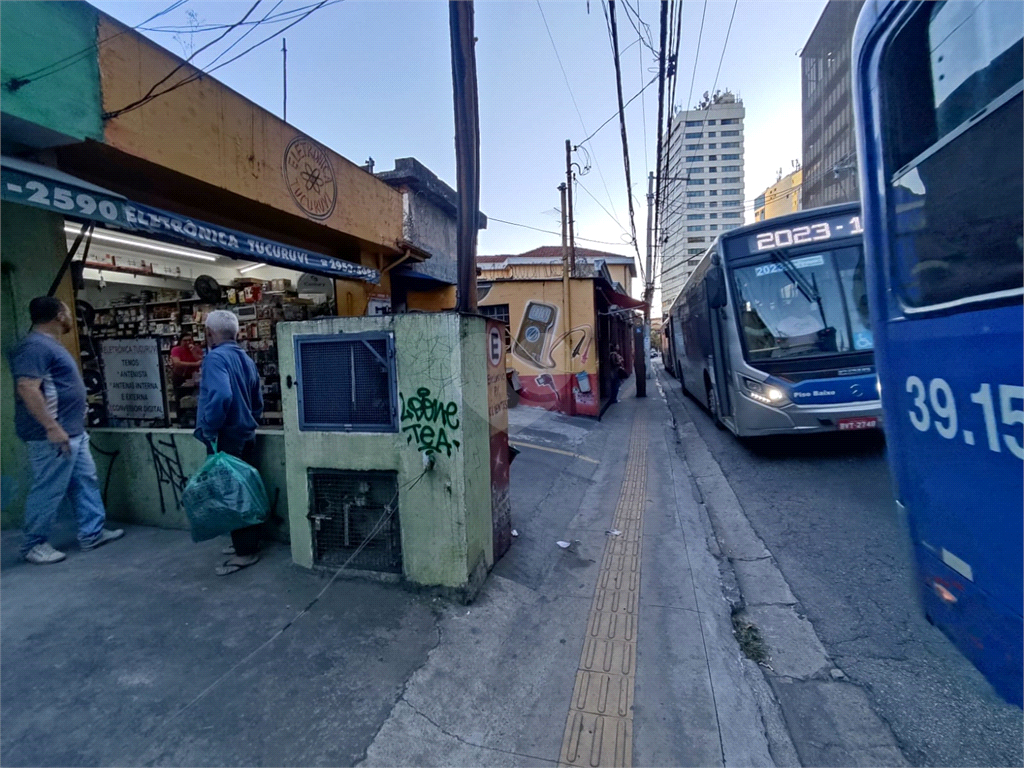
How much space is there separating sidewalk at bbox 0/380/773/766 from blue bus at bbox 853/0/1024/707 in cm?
115

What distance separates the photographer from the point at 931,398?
1.86 metres

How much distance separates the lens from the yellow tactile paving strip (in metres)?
2.09

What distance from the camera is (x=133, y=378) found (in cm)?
459

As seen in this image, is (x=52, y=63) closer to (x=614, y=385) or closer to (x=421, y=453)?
(x=421, y=453)

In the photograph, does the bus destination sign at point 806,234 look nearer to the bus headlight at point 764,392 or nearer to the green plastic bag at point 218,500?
the bus headlight at point 764,392

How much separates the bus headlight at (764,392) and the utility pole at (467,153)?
14.4 feet

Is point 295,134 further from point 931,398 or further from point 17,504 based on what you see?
point 931,398

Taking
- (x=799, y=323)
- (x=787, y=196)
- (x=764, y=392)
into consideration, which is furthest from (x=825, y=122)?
(x=764, y=392)

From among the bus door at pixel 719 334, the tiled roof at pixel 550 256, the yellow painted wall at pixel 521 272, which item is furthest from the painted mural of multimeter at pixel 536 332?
the tiled roof at pixel 550 256

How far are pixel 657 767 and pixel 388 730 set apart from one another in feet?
3.65

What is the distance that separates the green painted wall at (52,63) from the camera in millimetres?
3408

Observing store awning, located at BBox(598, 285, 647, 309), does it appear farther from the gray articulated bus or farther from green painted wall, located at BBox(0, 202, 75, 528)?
green painted wall, located at BBox(0, 202, 75, 528)

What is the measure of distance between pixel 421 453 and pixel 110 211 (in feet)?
9.68

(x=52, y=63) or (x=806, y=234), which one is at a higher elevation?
(x=52, y=63)
